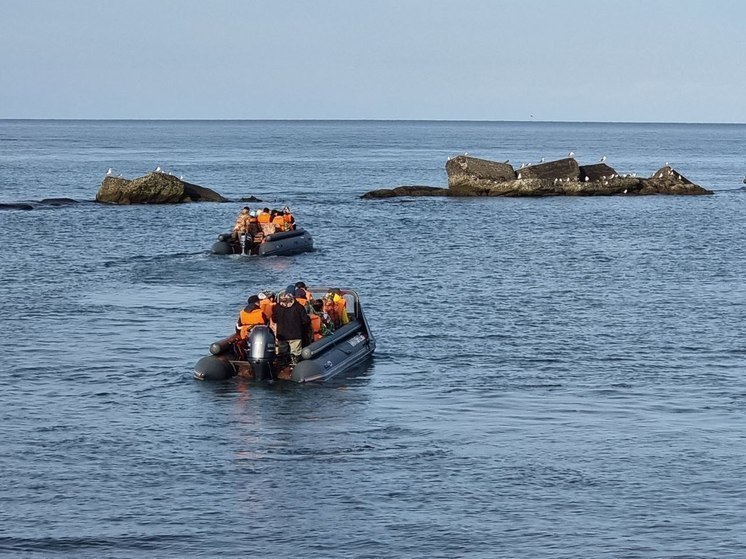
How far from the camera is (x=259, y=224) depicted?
52.5 m

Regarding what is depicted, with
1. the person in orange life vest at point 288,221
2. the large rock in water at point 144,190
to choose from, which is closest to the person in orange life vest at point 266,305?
the person in orange life vest at point 288,221

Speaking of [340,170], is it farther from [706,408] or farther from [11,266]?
[706,408]

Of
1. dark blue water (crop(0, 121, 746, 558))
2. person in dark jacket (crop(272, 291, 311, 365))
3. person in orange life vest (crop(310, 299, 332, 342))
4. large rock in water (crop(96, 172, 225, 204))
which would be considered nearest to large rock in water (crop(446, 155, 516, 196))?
large rock in water (crop(96, 172, 225, 204))

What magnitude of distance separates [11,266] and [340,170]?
80927 mm

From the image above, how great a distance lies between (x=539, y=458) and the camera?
2273 cm

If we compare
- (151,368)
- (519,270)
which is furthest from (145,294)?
(519,270)

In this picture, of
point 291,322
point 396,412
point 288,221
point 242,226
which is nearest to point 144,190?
point 288,221

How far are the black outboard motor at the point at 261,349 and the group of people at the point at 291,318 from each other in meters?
0.44

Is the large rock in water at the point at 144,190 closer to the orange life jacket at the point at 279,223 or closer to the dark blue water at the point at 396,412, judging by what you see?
the dark blue water at the point at 396,412

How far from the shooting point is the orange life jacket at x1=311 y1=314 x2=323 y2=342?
2917 cm

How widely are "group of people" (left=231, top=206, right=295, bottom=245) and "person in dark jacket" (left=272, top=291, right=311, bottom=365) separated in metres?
23.3

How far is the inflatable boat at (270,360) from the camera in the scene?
27.6 meters

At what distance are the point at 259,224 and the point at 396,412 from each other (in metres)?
27.4

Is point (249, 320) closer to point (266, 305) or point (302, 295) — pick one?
point (266, 305)
